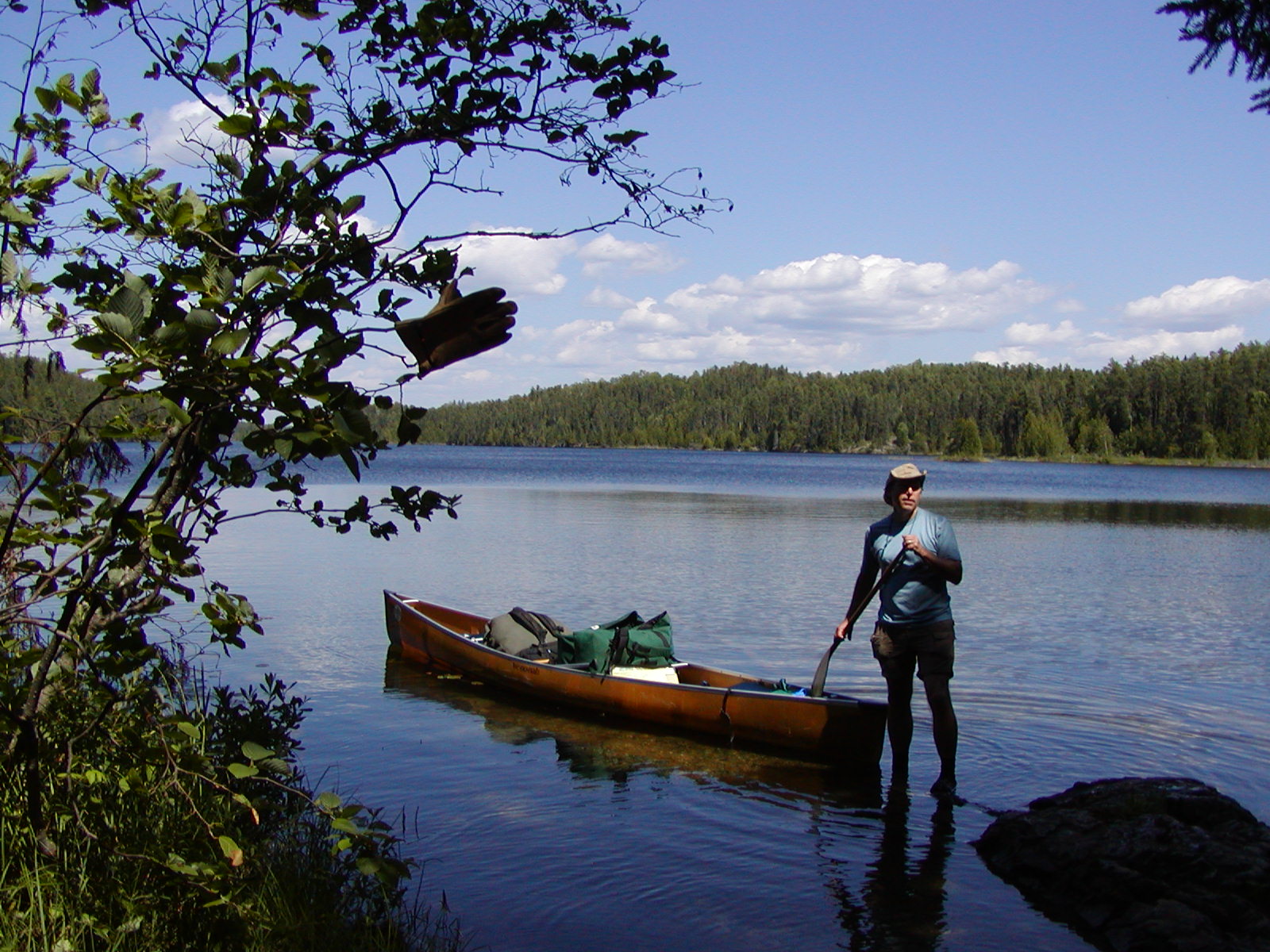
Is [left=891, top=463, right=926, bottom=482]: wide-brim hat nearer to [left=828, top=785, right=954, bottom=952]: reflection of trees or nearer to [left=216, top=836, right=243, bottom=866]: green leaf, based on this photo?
[left=828, top=785, right=954, bottom=952]: reflection of trees

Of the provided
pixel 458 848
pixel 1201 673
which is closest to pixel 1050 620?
pixel 1201 673

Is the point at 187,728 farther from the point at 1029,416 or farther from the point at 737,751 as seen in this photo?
the point at 1029,416

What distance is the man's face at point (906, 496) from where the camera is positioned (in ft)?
24.2

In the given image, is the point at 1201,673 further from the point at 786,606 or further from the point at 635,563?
the point at 635,563

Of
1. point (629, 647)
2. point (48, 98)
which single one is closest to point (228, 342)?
point (48, 98)

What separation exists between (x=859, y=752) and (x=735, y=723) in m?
1.16

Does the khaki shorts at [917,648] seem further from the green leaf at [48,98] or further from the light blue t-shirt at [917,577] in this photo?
the green leaf at [48,98]

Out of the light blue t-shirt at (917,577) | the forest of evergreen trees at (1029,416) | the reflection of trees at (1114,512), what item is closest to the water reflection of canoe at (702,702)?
the light blue t-shirt at (917,577)

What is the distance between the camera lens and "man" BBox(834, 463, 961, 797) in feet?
23.9

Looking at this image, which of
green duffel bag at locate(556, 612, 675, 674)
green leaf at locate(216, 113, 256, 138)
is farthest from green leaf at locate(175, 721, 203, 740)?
green duffel bag at locate(556, 612, 675, 674)

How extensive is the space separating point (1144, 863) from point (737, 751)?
400 centimetres

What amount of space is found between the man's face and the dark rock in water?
2022 millimetres

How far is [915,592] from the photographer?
24.1 ft

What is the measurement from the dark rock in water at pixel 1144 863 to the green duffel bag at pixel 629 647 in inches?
166
